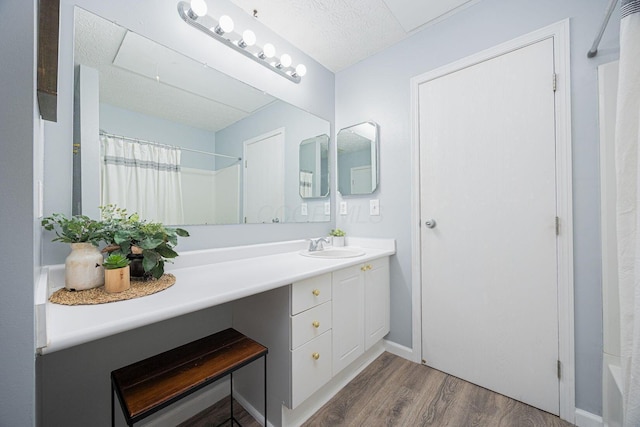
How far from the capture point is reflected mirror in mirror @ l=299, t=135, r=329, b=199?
2035mm

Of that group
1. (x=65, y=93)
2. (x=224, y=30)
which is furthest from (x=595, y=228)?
(x=65, y=93)

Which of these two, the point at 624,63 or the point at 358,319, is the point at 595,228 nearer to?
the point at 624,63

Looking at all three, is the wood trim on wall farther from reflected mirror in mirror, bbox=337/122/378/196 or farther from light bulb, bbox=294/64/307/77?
reflected mirror in mirror, bbox=337/122/378/196

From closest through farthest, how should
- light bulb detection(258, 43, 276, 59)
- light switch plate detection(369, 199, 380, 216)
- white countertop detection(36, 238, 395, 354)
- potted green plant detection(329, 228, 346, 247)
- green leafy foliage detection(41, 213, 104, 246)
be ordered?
white countertop detection(36, 238, 395, 354), green leafy foliage detection(41, 213, 104, 246), light bulb detection(258, 43, 276, 59), light switch plate detection(369, 199, 380, 216), potted green plant detection(329, 228, 346, 247)

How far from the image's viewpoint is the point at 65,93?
101cm

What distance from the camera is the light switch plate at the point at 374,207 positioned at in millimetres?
1991

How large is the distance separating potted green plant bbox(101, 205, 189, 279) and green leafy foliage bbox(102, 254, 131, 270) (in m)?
A: 0.04

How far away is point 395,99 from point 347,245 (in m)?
1.23

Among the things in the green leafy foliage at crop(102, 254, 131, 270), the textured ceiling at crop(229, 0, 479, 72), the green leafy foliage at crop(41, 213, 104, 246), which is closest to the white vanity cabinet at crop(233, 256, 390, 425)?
the green leafy foliage at crop(102, 254, 131, 270)

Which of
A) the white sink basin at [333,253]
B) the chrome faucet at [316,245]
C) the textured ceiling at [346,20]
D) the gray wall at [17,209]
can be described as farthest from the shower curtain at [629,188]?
the gray wall at [17,209]

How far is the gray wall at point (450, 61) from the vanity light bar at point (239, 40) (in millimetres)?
616

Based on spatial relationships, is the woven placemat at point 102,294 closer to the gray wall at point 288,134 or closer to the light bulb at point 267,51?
the gray wall at point 288,134

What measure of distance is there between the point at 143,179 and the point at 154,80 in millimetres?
508

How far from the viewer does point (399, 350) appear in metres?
1.86
